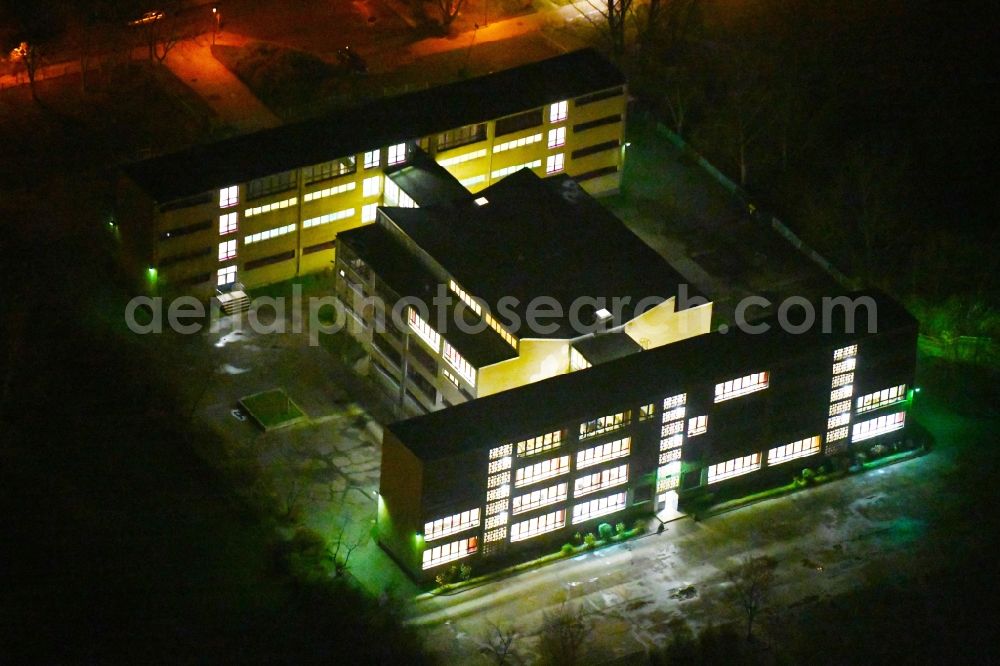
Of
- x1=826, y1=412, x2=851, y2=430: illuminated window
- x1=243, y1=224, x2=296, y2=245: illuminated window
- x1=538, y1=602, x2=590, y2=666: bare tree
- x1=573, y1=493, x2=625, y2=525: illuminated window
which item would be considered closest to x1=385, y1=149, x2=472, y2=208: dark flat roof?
x1=243, y1=224, x2=296, y2=245: illuminated window

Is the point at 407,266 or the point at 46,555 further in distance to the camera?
the point at 407,266

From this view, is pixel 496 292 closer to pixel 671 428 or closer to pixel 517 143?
pixel 671 428

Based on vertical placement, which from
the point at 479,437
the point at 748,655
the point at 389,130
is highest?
the point at 389,130

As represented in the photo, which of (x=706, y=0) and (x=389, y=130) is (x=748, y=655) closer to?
(x=389, y=130)

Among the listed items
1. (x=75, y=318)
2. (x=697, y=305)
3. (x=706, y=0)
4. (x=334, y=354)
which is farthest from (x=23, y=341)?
(x=706, y=0)

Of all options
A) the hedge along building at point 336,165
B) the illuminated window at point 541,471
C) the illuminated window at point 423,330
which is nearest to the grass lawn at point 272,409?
the illuminated window at point 423,330

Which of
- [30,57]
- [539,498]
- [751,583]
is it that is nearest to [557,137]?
[539,498]

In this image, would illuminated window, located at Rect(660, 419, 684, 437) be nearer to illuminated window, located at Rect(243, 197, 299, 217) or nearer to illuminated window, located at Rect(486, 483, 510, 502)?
illuminated window, located at Rect(486, 483, 510, 502)
